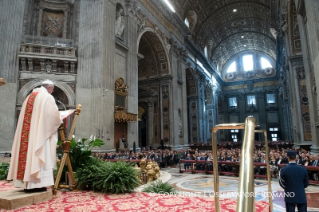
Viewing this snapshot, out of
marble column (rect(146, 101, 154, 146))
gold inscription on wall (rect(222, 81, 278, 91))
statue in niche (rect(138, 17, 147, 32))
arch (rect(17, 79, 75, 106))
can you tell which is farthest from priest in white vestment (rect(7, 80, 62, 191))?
gold inscription on wall (rect(222, 81, 278, 91))

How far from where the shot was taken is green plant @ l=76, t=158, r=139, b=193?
4.46 metres

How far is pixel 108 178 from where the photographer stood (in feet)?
14.6

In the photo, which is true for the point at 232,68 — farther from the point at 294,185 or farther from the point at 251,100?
the point at 294,185

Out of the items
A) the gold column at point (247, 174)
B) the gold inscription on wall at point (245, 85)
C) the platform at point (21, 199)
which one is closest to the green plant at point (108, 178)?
the platform at point (21, 199)

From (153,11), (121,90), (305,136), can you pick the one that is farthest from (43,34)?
(305,136)

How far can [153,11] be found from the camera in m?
17.0

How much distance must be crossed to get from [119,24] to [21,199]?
11222mm

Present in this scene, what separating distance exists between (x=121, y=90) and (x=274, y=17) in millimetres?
17616

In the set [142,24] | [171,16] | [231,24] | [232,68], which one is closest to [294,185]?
[142,24]

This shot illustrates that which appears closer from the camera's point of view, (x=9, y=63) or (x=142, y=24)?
(x=9, y=63)

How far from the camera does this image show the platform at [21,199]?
321cm

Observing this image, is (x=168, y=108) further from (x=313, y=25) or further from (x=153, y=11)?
(x=313, y=25)

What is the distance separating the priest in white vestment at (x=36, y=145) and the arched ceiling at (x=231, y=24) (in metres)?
18.7

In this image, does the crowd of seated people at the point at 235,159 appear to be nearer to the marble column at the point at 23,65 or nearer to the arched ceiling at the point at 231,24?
the marble column at the point at 23,65
